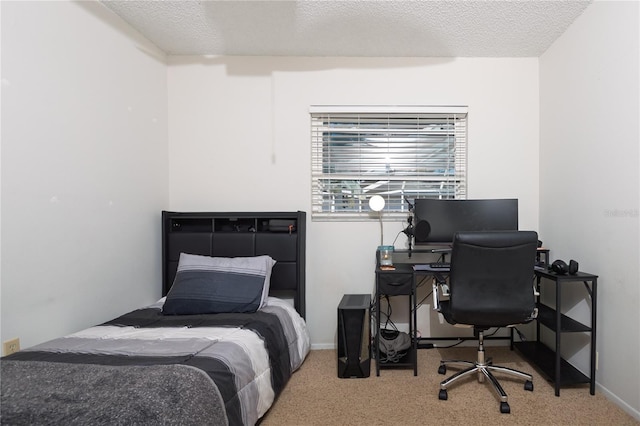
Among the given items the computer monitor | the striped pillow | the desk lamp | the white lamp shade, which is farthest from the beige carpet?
the white lamp shade

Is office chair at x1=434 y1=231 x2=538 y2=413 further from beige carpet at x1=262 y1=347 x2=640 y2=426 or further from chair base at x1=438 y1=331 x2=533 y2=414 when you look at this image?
beige carpet at x1=262 y1=347 x2=640 y2=426

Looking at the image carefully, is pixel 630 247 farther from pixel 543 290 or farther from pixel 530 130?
pixel 530 130

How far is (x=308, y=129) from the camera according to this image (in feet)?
10.3

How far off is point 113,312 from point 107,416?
162 centimetres

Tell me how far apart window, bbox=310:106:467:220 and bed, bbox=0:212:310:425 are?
0.49m

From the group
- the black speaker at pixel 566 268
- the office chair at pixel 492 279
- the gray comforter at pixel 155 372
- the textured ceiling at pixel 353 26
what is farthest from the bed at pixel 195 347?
the black speaker at pixel 566 268

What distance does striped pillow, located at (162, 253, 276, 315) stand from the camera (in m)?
2.39

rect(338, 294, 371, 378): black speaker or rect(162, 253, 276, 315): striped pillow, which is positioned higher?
rect(162, 253, 276, 315): striped pillow

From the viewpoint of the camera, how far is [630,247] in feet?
6.71

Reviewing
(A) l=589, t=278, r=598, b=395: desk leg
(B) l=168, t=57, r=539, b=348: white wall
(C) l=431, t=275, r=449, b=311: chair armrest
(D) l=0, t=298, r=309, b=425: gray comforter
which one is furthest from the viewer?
(B) l=168, t=57, r=539, b=348: white wall

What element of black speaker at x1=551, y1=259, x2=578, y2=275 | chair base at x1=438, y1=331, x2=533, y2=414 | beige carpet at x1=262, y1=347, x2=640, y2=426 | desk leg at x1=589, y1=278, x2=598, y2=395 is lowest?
beige carpet at x1=262, y1=347, x2=640, y2=426

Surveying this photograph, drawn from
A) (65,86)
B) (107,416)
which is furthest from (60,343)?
(65,86)

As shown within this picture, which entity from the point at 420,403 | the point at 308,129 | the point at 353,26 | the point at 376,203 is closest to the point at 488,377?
the point at 420,403

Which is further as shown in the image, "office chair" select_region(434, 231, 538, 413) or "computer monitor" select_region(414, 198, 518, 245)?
"computer monitor" select_region(414, 198, 518, 245)
